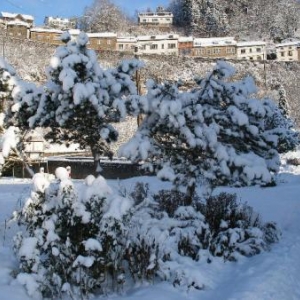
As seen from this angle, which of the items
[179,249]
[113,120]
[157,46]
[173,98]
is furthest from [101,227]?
[157,46]

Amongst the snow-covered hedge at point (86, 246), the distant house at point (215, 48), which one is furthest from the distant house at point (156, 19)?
the snow-covered hedge at point (86, 246)

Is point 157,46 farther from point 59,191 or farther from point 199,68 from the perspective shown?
point 59,191

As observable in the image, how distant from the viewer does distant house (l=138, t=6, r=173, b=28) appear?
72.5 meters

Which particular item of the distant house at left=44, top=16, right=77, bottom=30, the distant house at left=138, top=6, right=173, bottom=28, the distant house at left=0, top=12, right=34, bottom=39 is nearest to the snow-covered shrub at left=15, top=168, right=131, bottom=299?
the distant house at left=0, top=12, right=34, bottom=39

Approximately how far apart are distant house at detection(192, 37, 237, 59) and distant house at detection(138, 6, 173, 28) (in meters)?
17.0

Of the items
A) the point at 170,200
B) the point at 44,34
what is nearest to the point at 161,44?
the point at 44,34

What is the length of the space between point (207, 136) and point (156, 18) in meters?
70.4

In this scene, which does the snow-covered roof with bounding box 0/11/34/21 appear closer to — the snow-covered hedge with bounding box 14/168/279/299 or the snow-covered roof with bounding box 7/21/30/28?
the snow-covered roof with bounding box 7/21/30/28

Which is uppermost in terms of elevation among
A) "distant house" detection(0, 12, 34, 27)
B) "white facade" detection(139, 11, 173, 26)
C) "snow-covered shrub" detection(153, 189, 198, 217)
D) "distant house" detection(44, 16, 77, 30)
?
"white facade" detection(139, 11, 173, 26)

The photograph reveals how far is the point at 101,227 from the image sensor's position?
152 inches

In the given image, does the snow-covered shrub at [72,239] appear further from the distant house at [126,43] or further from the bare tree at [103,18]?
the bare tree at [103,18]

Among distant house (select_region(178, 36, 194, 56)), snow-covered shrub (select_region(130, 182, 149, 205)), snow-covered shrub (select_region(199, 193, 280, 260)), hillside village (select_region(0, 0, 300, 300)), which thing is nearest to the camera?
hillside village (select_region(0, 0, 300, 300))

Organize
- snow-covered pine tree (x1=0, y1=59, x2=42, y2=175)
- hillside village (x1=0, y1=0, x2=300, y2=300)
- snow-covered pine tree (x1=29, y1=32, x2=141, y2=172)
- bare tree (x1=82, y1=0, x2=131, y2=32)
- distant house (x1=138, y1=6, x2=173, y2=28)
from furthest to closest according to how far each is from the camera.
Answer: distant house (x1=138, y1=6, x2=173, y2=28)
bare tree (x1=82, y1=0, x2=131, y2=32)
snow-covered pine tree (x1=0, y1=59, x2=42, y2=175)
snow-covered pine tree (x1=29, y1=32, x2=141, y2=172)
hillside village (x1=0, y1=0, x2=300, y2=300)

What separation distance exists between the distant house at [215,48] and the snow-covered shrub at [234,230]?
170 feet
